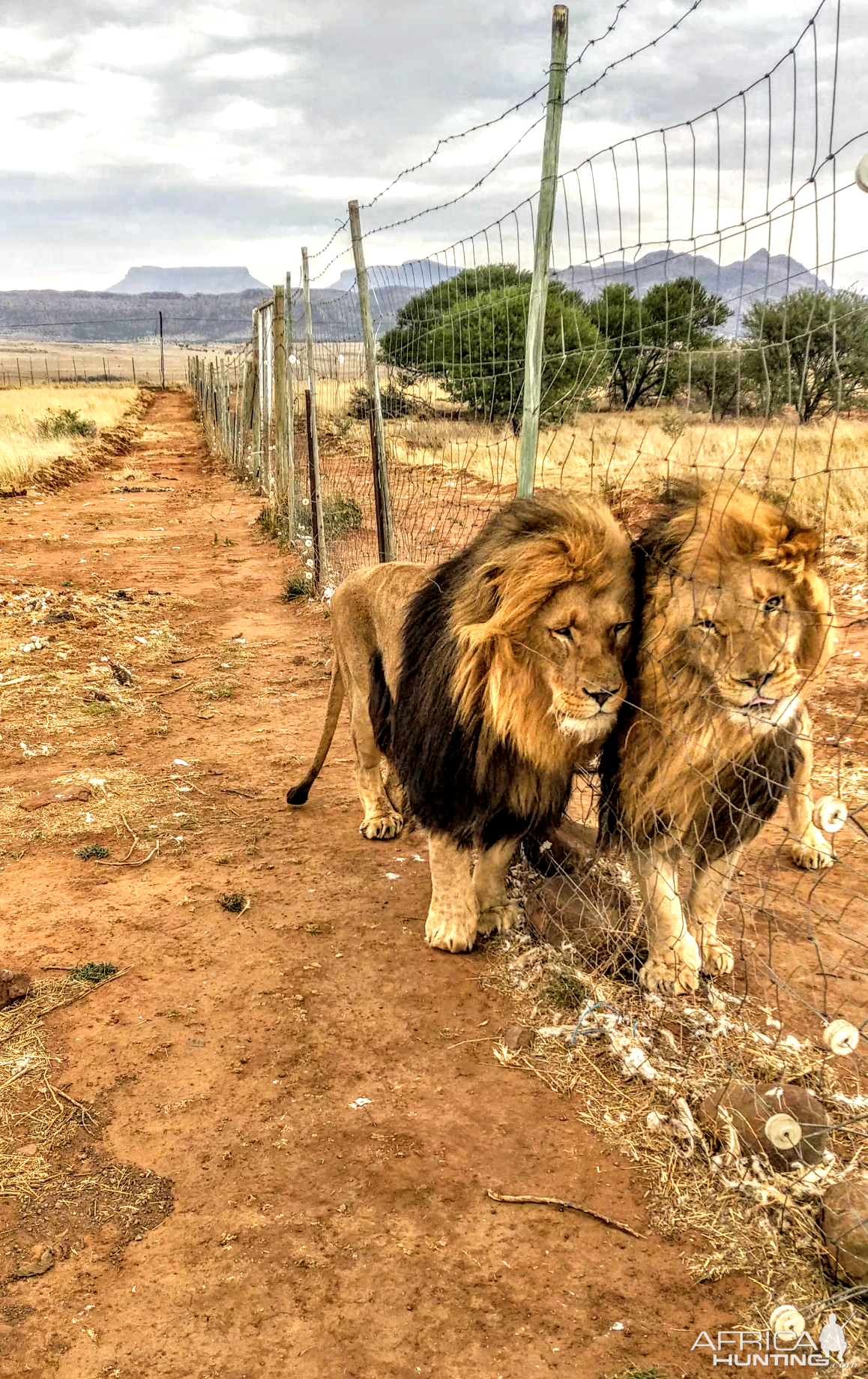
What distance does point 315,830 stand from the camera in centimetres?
525

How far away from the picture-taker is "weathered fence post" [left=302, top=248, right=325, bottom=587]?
9523 millimetres

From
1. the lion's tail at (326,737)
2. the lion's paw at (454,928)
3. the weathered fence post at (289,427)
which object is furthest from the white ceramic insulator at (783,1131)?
the weathered fence post at (289,427)

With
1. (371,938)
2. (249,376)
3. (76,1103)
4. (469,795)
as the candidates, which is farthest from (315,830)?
(249,376)

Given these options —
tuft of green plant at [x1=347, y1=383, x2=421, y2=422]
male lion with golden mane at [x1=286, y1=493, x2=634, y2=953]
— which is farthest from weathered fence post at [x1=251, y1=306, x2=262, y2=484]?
male lion with golden mane at [x1=286, y1=493, x2=634, y2=953]

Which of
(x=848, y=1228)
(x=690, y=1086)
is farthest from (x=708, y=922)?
(x=848, y=1228)

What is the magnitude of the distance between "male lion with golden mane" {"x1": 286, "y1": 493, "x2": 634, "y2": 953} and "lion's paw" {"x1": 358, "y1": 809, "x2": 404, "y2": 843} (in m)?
0.71

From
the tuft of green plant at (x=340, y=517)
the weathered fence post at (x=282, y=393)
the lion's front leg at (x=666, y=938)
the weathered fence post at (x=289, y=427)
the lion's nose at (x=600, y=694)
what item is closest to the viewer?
the lion's nose at (x=600, y=694)

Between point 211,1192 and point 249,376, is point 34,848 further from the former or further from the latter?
point 249,376

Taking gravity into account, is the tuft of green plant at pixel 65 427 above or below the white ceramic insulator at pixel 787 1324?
above

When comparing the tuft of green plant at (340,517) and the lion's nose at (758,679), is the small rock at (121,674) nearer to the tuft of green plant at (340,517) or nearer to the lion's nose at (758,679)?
the tuft of green plant at (340,517)

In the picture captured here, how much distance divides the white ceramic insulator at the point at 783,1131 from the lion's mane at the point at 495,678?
117cm

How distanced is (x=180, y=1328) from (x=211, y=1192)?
Answer: 45cm

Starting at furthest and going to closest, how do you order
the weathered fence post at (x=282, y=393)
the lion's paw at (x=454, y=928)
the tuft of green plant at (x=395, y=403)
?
1. the weathered fence post at (x=282, y=393)
2. the tuft of green plant at (x=395, y=403)
3. the lion's paw at (x=454, y=928)

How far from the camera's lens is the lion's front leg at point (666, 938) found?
347 cm
